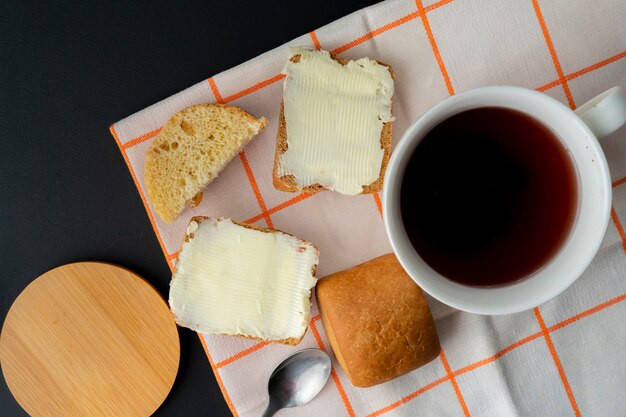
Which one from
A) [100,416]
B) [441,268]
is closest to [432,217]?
[441,268]

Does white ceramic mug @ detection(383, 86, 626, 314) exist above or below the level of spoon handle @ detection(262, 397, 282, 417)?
above

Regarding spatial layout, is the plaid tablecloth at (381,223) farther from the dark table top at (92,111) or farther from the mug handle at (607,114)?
the mug handle at (607,114)

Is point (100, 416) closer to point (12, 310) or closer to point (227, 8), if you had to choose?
point (12, 310)

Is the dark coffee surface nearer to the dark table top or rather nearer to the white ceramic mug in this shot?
the white ceramic mug

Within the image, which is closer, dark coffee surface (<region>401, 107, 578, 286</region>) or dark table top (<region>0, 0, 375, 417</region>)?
dark coffee surface (<region>401, 107, 578, 286</region>)

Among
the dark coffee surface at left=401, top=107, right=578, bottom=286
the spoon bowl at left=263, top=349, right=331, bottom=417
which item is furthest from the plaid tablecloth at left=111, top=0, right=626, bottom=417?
the dark coffee surface at left=401, top=107, right=578, bottom=286

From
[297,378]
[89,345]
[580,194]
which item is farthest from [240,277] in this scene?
[580,194]
